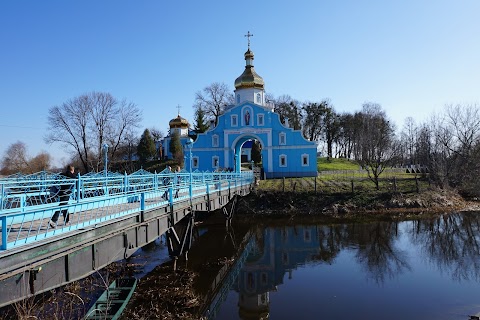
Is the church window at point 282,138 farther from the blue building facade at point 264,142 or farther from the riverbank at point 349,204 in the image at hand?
the riverbank at point 349,204

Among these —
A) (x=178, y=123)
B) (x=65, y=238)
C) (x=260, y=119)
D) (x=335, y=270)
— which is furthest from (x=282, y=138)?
(x=65, y=238)

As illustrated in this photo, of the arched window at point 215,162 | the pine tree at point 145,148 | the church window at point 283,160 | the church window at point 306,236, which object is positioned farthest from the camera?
the pine tree at point 145,148

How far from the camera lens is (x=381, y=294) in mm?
11953

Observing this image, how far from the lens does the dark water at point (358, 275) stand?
35.0ft

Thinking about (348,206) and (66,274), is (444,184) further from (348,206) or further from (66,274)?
(66,274)

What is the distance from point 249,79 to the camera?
4144 cm

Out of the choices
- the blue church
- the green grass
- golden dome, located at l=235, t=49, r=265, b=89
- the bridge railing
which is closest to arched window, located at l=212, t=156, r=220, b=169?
the blue church

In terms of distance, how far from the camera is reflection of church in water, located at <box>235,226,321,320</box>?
1145 centimetres

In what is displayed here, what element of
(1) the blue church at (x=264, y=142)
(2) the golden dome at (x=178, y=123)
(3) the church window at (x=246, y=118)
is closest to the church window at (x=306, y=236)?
(1) the blue church at (x=264, y=142)

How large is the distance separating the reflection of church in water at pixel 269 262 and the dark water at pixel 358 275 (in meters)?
0.03

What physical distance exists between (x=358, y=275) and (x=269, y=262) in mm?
4007

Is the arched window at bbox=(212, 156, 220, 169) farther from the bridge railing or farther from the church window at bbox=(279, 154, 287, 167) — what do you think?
the bridge railing

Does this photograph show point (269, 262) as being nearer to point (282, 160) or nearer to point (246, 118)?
point (282, 160)

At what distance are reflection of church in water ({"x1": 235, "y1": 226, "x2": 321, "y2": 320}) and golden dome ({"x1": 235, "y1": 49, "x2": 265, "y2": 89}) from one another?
21.5 meters
